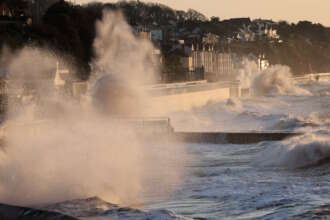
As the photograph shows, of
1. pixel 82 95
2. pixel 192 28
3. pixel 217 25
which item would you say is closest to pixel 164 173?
pixel 82 95

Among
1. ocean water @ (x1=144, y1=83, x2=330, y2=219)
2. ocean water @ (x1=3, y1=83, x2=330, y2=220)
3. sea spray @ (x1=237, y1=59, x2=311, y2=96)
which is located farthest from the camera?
sea spray @ (x1=237, y1=59, x2=311, y2=96)

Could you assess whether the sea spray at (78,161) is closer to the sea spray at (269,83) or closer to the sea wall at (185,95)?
the sea wall at (185,95)

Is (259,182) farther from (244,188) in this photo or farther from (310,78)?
(310,78)

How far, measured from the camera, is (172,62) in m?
83.5

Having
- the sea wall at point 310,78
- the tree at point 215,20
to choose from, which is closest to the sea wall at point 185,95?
the sea wall at point 310,78

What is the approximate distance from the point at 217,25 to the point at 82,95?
487 ft

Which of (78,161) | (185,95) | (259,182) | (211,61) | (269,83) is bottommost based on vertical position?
(259,182)

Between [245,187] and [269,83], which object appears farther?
[269,83]

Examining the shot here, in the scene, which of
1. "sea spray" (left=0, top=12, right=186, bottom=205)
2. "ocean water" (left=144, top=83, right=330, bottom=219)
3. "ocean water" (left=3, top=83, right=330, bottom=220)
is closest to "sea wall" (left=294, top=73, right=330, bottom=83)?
"sea spray" (left=0, top=12, right=186, bottom=205)

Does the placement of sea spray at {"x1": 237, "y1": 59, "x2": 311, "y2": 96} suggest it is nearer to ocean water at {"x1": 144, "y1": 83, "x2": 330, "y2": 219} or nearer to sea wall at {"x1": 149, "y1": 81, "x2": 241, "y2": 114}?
sea wall at {"x1": 149, "y1": 81, "x2": 241, "y2": 114}

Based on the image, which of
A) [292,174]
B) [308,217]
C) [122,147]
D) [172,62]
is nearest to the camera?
[308,217]

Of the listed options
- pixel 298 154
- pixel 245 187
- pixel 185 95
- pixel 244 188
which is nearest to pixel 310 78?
pixel 185 95

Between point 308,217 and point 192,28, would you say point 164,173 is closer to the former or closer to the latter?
point 308,217

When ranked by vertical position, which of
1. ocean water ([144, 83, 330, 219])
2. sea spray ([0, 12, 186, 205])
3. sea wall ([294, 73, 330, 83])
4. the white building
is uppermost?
the white building
